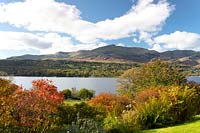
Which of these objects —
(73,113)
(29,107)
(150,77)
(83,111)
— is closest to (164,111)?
(83,111)

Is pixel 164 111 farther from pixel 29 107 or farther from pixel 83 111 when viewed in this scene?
pixel 29 107

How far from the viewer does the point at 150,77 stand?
4359 centimetres

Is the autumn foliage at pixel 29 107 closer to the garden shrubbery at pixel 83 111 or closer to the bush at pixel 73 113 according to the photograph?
the garden shrubbery at pixel 83 111

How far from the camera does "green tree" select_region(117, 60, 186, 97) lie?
138 feet

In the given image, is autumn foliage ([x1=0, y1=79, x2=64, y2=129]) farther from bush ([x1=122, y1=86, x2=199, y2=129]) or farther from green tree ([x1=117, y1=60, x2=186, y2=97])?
green tree ([x1=117, y1=60, x2=186, y2=97])

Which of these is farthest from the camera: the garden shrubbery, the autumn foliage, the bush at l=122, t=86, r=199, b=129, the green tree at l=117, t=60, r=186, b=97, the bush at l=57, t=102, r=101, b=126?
the green tree at l=117, t=60, r=186, b=97

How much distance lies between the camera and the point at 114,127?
17375mm

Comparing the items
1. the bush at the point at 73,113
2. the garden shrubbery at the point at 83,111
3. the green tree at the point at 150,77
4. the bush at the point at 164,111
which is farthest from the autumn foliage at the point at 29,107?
the green tree at the point at 150,77

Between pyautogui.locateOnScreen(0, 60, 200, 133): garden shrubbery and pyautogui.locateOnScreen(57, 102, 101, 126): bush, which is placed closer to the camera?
pyautogui.locateOnScreen(0, 60, 200, 133): garden shrubbery

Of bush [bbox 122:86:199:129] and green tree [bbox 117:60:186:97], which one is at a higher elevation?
green tree [bbox 117:60:186:97]

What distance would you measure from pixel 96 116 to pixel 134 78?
26585mm

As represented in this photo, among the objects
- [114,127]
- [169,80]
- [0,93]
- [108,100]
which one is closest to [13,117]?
[0,93]

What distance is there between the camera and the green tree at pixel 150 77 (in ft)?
138

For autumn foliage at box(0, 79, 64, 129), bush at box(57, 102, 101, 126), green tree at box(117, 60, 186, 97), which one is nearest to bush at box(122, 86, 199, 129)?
bush at box(57, 102, 101, 126)
